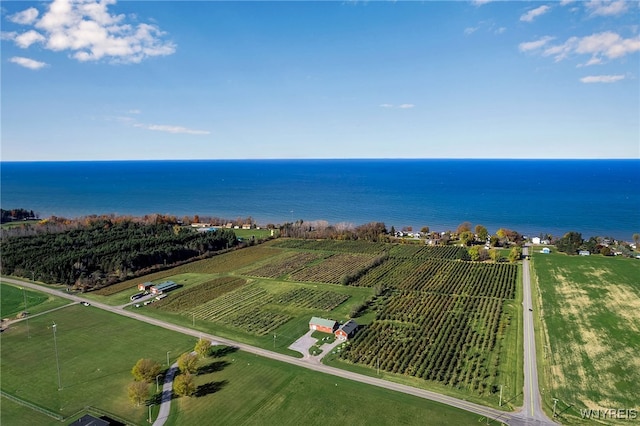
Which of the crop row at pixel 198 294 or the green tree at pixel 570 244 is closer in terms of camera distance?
the crop row at pixel 198 294

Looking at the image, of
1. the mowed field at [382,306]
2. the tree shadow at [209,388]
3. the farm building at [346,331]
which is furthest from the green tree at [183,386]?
the farm building at [346,331]

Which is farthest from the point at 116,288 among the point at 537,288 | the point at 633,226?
the point at 633,226

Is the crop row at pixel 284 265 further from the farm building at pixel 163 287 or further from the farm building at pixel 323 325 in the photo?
the farm building at pixel 323 325

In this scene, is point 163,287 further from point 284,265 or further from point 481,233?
point 481,233

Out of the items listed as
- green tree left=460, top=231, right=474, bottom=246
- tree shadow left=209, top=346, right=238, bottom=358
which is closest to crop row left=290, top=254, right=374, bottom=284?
green tree left=460, top=231, right=474, bottom=246

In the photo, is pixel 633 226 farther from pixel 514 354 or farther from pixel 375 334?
pixel 375 334

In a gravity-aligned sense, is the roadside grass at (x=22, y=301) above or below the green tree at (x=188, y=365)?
below

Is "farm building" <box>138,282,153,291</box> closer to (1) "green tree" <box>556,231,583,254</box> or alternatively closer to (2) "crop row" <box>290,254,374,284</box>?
(2) "crop row" <box>290,254,374,284</box>
